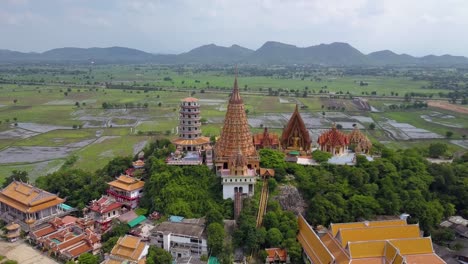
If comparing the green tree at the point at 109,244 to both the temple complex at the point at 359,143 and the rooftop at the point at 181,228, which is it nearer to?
the rooftop at the point at 181,228

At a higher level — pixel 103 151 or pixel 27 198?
pixel 27 198

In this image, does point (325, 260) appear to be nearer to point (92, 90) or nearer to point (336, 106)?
point (336, 106)

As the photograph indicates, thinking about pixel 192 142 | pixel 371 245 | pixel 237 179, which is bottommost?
pixel 371 245

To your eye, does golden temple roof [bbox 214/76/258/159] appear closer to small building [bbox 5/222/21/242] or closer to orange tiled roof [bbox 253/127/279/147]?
orange tiled roof [bbox 253/127/279/147]

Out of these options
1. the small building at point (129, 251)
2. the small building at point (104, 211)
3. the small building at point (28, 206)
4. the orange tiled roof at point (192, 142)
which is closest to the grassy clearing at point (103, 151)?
the small building at point (28, 206)

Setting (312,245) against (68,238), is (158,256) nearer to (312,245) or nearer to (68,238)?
(68,238)

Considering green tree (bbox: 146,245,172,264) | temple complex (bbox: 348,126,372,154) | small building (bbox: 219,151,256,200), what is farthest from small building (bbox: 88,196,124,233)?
temple complex (bbox: 348,126,372,154)

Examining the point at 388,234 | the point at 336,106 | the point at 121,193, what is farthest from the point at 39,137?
the point at 336,106

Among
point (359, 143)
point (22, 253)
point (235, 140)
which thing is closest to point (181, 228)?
point (235, 140)
